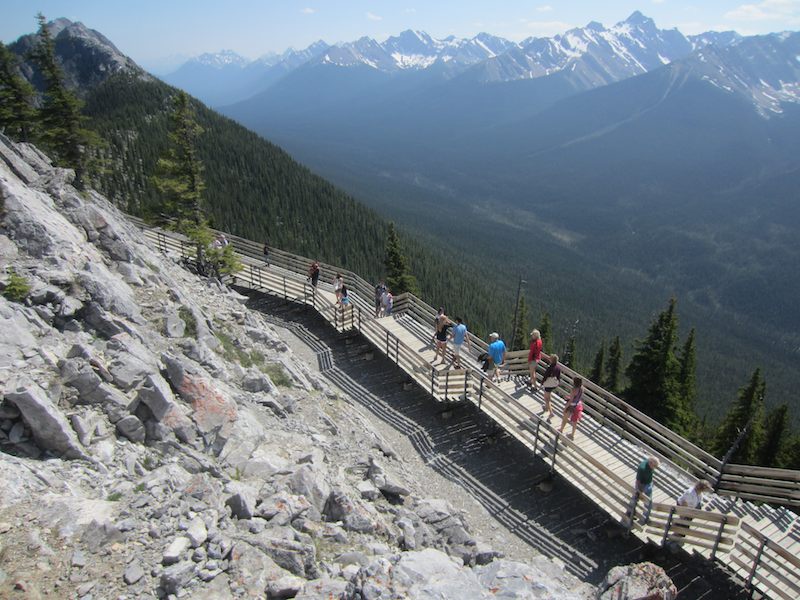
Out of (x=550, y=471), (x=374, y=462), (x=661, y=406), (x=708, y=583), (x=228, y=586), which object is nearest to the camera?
(x=228, y=586)

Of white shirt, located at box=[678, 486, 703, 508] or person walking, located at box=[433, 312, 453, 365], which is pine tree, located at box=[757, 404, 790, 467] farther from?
white shirt, located at box=[678, 486, 703, 508]

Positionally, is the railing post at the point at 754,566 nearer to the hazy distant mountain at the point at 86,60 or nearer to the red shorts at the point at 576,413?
the red shorts at the point at 576,413

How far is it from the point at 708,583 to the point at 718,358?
120 metres

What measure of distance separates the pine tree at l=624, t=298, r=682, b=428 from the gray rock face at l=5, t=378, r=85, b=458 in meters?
31.2

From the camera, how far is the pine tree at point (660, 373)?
31141mm

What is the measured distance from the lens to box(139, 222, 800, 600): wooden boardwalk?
34.4 ft

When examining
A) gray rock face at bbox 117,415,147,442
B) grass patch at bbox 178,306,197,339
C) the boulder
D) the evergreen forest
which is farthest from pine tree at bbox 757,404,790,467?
gray rock face at bbox 117,415,147,442

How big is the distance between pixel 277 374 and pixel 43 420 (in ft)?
24.2

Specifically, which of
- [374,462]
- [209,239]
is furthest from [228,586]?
[209,239]

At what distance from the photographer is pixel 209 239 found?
72.8 ft

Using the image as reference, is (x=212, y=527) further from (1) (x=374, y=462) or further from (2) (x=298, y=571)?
(1) (x=374, y=462)

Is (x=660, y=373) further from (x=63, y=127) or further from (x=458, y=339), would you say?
(x=63, y=127)

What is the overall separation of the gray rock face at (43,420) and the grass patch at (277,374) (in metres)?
6.82

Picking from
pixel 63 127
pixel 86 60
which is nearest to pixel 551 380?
pixel 63 127
